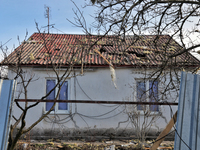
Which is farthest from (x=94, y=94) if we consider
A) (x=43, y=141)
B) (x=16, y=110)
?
(x=16, y=110)

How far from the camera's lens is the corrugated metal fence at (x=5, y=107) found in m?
2.61

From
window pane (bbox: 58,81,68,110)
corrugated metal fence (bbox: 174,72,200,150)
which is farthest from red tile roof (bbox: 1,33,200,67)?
corrugated metal fence (bbox: 174,72,200,150)

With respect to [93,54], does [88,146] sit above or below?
below

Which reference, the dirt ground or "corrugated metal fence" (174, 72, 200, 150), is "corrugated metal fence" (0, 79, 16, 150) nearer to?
"corrugated metal fence" (174, 72, 200, 150)

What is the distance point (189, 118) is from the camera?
2.65 m

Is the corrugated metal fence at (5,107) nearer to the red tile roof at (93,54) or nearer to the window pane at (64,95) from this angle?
the red tile roof at (93,54)

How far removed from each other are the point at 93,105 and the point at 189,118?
6373mm

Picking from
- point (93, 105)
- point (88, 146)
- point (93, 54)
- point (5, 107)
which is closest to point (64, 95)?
point (93, 105)

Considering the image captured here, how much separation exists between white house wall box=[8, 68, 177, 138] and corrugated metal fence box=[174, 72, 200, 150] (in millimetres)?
5992

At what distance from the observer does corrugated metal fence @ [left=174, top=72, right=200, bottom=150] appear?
2633mm

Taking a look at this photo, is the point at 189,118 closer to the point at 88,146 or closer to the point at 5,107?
the point at 5,107

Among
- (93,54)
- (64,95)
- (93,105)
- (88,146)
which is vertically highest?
(93,54)

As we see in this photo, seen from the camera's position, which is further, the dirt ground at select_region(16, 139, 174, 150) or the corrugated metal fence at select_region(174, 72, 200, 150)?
the dirt ground at select_region(16, 139, 174, 150)

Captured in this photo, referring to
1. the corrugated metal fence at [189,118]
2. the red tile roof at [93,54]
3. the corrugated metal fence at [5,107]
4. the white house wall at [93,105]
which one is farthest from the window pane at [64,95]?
the corrugated metal fence at [189,118]
